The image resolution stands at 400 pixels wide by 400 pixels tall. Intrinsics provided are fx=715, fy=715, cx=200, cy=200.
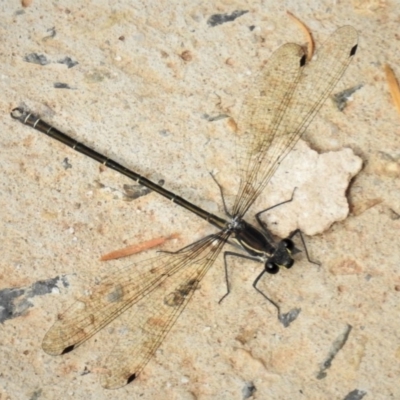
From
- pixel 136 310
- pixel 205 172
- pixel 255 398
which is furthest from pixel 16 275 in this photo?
pixel 255 398

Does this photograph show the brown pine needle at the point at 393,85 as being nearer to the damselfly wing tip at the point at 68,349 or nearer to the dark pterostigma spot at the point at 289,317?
the dark pterostigma spot at the point at 289,317

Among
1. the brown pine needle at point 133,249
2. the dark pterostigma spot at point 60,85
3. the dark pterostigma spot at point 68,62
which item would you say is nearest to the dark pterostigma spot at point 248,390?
the brown pine needle at point 133,249

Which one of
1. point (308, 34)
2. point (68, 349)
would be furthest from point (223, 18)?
point (68, 349)

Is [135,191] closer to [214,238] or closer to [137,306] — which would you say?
[214,238]

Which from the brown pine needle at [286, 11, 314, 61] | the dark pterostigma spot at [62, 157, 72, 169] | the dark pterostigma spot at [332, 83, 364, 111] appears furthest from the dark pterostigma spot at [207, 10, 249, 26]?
the dark pterostigma spot at [62, 157, 72, 169]

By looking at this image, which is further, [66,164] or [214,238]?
[66,164]

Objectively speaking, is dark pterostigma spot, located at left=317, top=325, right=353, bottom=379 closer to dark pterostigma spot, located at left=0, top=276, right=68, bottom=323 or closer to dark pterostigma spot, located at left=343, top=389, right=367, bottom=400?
dark pterostigma spot, located at left=343, top=389, right=367, bottom=400
